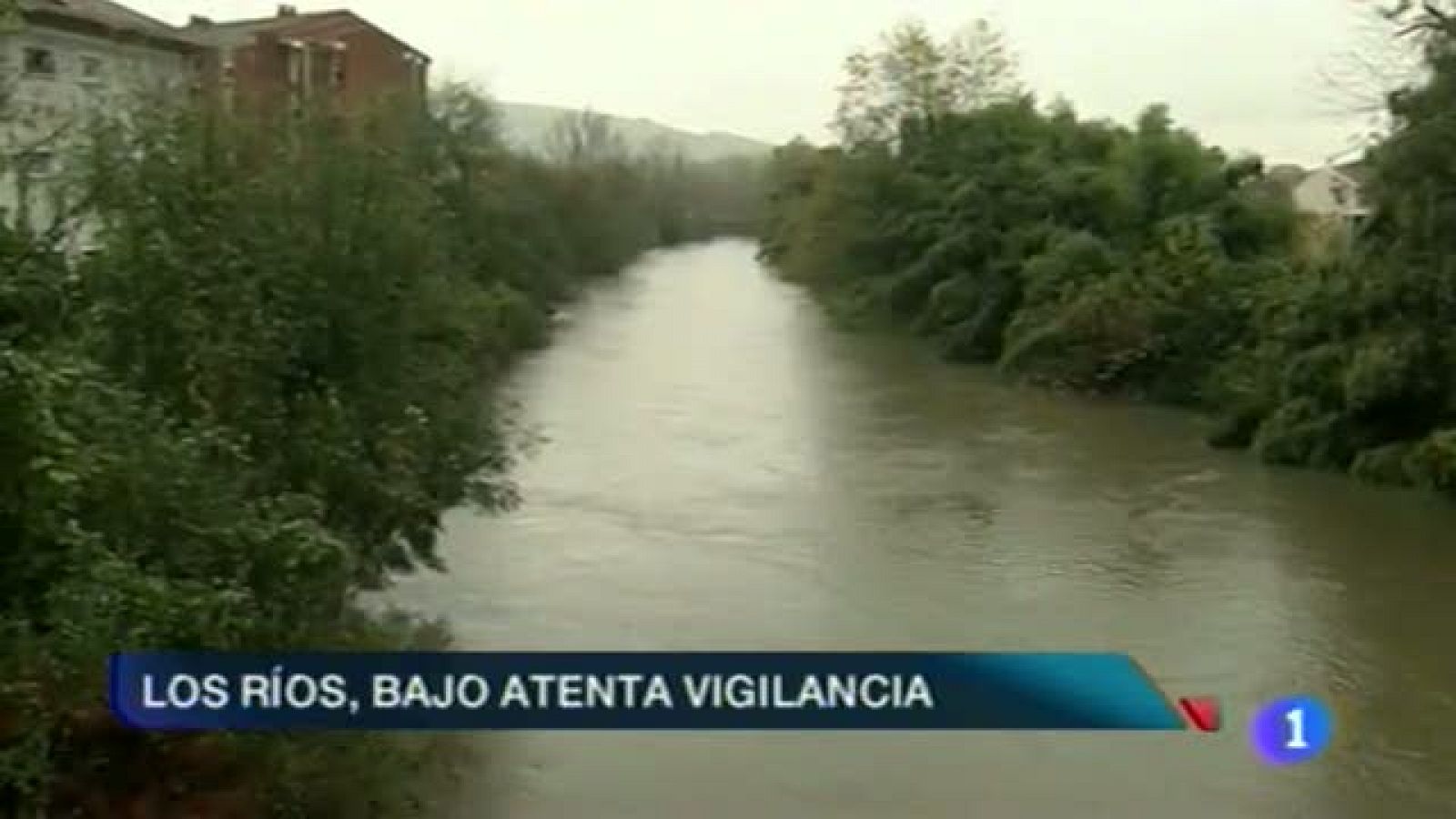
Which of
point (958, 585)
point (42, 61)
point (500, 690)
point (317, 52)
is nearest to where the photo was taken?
point (500, 690)

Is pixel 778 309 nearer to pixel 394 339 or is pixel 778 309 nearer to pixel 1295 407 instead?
pixel 1295 407

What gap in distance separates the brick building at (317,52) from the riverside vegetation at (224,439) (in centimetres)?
2332

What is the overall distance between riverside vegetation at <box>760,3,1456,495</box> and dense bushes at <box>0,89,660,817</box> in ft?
39.6

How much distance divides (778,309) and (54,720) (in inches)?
1747

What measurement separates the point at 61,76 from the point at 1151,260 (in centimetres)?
1762

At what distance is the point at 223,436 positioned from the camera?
8812mm

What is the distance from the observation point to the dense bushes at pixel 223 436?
6879 mm

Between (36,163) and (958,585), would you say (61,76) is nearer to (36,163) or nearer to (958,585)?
(958,585)

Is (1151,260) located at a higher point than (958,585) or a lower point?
higher

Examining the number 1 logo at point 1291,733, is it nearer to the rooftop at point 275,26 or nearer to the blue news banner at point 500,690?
the blue news banner at point 500,690

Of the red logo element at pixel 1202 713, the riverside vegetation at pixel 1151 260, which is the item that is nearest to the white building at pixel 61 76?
the red logo element at pixel 1202 713

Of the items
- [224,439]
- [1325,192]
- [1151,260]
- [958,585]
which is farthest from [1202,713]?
[1325,192]

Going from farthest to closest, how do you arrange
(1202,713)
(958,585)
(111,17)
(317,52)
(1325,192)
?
(1325,192) → (317,52) → (111,17) → (958,585) → (1202,713)

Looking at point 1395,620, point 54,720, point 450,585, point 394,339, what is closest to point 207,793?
point 54,720
